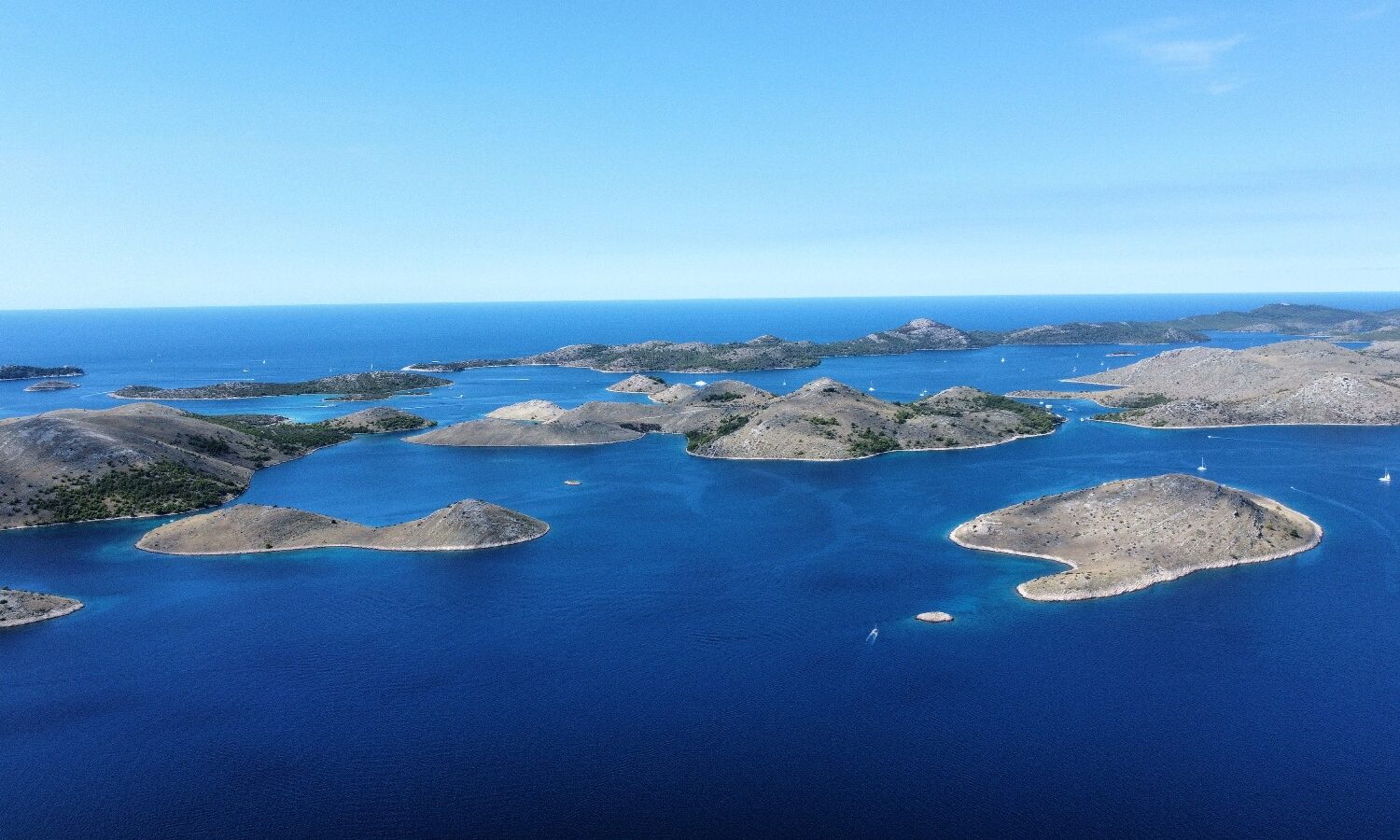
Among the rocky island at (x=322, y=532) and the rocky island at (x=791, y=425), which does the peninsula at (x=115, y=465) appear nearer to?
the rocky island at (x=322, y=532)

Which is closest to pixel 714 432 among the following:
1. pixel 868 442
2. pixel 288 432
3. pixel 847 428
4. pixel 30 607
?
pixel 847 428

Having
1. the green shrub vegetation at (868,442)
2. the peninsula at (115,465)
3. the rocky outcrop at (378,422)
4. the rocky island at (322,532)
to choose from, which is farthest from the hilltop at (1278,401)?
the peninsula at (115,465)

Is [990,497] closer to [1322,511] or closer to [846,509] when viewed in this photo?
[846,509]

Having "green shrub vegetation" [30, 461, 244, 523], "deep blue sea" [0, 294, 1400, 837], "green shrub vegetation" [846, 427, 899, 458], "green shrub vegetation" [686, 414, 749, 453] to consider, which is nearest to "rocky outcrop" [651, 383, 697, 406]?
"green shrub vegetation" [686, 414, 749, 453]

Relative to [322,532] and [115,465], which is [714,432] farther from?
[115,465]

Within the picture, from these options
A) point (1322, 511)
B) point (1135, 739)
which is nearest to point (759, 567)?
point (1135, 739)

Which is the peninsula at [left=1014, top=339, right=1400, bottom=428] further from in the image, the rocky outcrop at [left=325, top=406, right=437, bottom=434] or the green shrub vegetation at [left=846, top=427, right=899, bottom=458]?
the rocky outcrop at [left=325, top=406, right=437, bottom=434]

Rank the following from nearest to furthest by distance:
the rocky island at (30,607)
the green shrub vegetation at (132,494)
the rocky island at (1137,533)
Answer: the rocky island at (30,607)
the rocky island at (1137,533)
the green shrub vegetation at (132,494)
